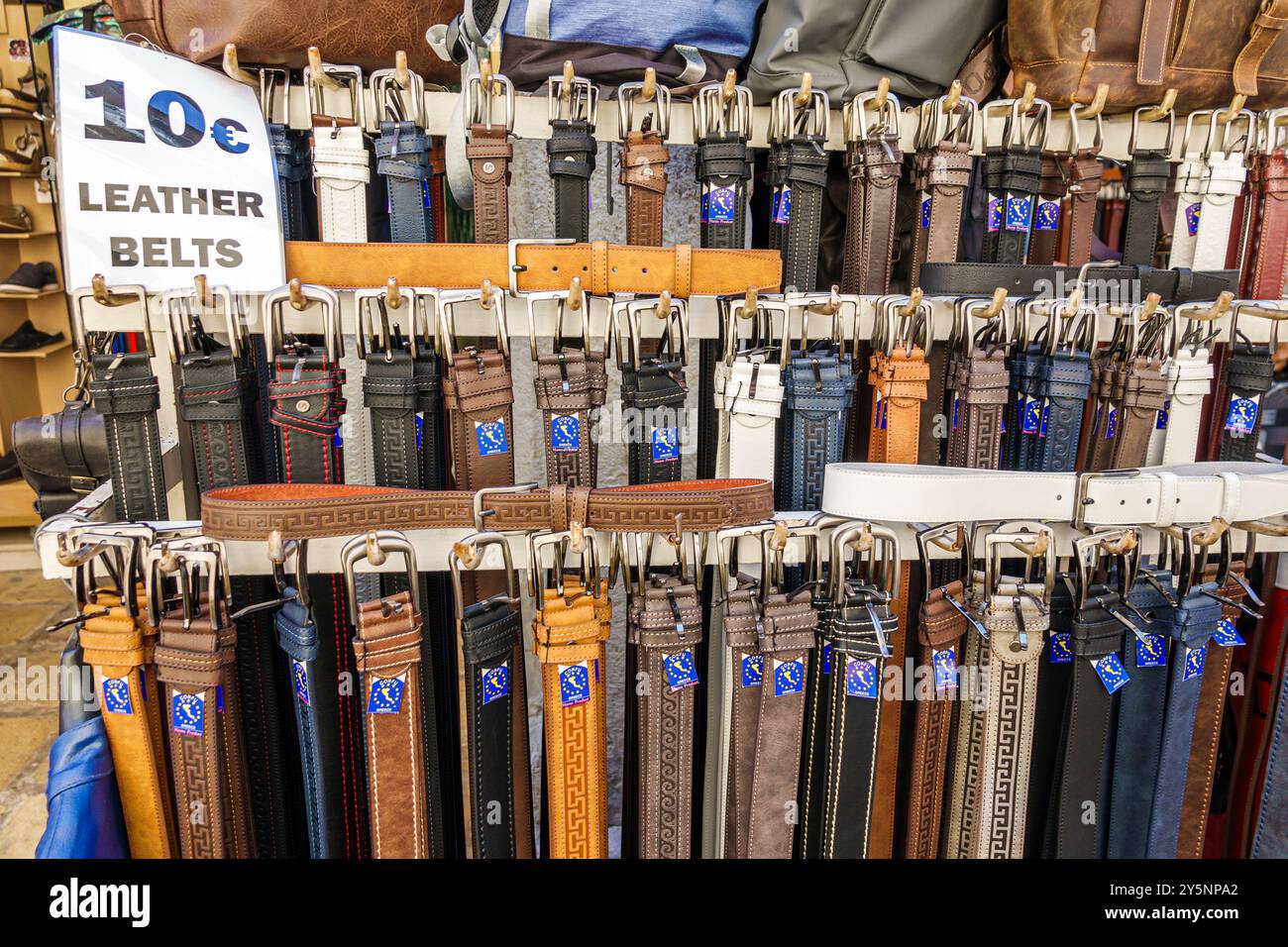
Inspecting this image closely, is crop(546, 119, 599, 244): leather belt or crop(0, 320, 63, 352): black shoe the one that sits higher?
crop(546, 119, 599, 244): leather belt

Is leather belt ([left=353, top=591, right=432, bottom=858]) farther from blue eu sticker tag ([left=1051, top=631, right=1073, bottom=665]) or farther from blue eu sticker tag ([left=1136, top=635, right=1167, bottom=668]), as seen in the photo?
blue eu sticker tag ([left=1136, top=635, right=1167, bottom=668])

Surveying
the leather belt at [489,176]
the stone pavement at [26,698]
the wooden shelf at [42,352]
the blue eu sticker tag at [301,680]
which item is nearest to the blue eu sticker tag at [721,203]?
the leather belt at [489,176]

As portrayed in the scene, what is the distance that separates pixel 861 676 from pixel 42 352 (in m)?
5.35

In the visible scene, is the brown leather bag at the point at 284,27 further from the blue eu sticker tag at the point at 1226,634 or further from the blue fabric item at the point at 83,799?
the blue eu sticker tag at the point at 1226,634

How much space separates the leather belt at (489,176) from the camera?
1459 millimetres

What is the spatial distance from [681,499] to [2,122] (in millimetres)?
5368

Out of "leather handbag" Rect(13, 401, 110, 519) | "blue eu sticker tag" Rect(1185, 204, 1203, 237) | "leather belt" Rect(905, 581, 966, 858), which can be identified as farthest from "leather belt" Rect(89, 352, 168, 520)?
"blue eu sticker tag" Rect(1185, 204, 1203, 237)

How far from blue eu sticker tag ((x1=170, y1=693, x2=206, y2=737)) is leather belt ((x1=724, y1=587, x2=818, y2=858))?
2.66 ft

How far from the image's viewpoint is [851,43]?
1.60m

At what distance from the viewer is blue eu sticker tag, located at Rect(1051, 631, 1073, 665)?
4.88 feet

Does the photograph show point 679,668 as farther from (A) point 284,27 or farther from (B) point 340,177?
(A) point 284,27
